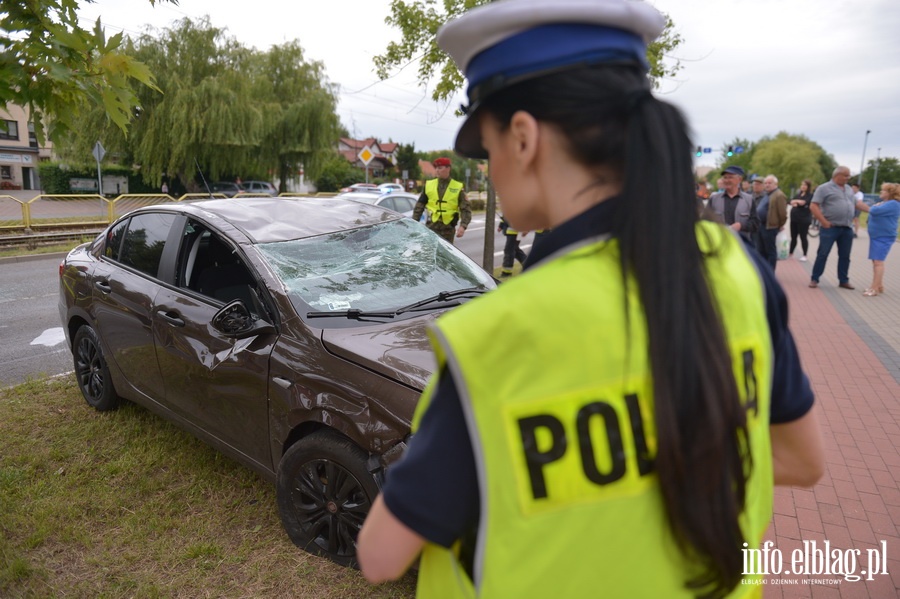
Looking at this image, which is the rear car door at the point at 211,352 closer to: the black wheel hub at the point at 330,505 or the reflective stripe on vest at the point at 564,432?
the black wheel hub at the point at 330,505

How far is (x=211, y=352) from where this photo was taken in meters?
3.44

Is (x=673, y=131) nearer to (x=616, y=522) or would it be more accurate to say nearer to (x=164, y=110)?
(x=616, y=522)

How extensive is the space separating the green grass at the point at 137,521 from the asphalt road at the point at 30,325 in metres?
1.72

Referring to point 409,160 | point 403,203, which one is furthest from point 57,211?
point 409,160

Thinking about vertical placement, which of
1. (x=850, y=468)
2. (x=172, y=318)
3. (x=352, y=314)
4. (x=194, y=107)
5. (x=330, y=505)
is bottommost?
(x=850, y=468)

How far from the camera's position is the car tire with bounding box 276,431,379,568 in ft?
9.20

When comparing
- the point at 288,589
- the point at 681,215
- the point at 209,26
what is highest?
the point at 209,26

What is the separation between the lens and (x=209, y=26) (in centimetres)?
3083

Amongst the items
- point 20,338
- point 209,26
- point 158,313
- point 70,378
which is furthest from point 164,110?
point 158,313

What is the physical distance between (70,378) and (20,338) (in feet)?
7.73

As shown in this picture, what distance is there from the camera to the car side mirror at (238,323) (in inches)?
123

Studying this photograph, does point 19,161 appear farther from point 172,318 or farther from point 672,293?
point 672,293

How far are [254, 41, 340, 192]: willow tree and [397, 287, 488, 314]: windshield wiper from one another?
104ft

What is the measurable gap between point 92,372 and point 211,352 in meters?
Result: 1.96
